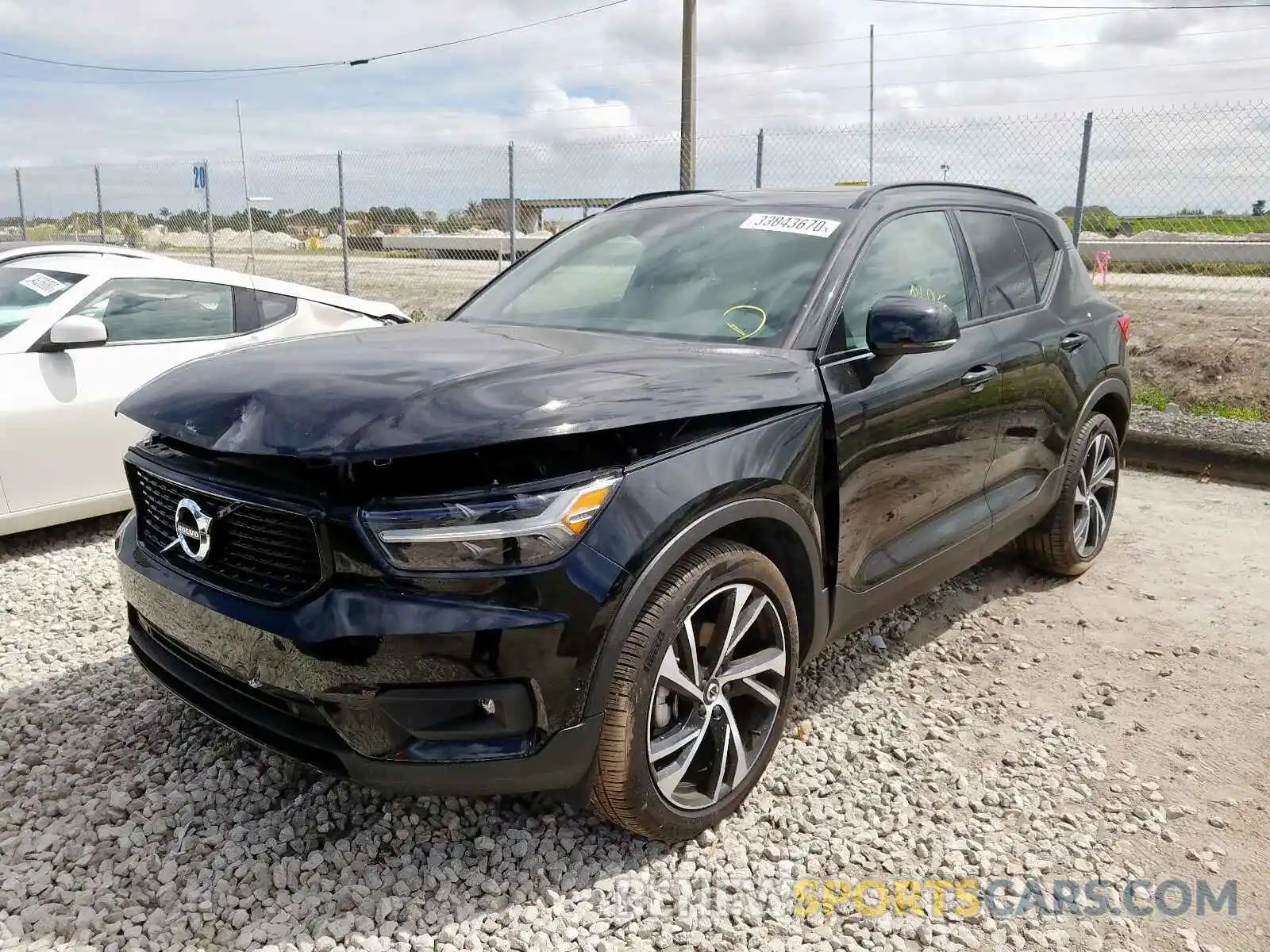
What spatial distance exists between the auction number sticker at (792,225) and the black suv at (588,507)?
1 cm

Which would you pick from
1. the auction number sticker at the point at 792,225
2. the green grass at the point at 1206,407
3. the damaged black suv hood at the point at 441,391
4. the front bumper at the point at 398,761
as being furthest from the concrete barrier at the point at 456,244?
the front bumper at the point at 398,761

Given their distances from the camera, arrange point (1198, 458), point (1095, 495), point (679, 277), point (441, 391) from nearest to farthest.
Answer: point (441, 391), point (679, 277), point (1095, 495), point (1198, 458)

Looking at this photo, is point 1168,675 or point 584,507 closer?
point 584,507

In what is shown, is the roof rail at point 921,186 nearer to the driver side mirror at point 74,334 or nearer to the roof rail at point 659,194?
the roof rail at point 659,194

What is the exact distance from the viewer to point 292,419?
2.19 meters

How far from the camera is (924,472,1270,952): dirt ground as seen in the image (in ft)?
8.77

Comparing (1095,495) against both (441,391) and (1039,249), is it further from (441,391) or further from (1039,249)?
(441,391)

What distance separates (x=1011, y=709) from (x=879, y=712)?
50 centimetres

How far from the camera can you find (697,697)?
2500 mm

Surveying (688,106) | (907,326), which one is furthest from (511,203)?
(907,326)

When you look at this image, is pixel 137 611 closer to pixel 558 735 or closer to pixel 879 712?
pixel 558 735

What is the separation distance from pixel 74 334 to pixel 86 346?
20 cm

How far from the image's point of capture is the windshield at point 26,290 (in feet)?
15.6

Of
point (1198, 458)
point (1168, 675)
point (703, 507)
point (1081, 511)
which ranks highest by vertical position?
point (703, 507)
